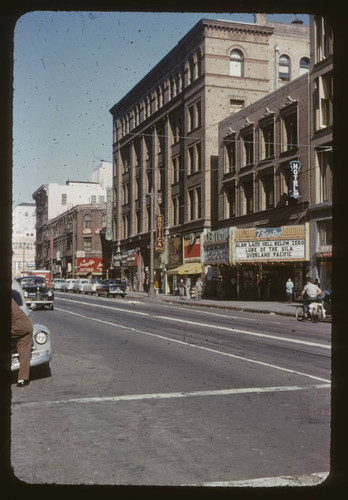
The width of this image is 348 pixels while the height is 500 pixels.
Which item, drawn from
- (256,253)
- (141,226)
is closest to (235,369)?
(256,253)

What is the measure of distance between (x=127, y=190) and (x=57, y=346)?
191 ft

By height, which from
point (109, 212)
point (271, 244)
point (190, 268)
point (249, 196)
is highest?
point (109, 212)

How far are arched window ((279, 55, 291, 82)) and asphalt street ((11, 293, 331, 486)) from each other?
41.2m

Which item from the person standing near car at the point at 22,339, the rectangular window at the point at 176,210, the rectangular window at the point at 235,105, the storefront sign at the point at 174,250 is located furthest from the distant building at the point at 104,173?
the person standing near car at the point at 22,339

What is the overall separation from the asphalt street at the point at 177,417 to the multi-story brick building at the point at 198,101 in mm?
37258

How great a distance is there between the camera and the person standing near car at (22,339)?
927cm

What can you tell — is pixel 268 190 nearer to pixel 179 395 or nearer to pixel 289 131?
pixel 289 131

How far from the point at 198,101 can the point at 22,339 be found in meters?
44.3

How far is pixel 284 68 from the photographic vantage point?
51.9 meters

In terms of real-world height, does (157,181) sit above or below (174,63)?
below

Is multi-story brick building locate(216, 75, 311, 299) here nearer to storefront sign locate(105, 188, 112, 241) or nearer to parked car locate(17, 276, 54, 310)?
parked car locate(17, 276, 54, 310)

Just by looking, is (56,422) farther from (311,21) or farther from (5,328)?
(311,21)

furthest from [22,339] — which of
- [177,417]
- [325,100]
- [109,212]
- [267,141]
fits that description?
[109,212]

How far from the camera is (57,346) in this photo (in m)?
15.0
